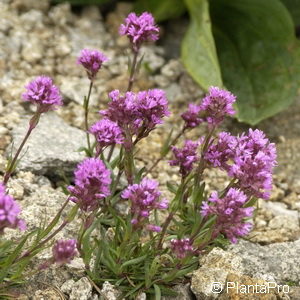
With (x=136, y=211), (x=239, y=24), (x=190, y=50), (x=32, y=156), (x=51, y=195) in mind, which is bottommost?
(x=136, y=211)

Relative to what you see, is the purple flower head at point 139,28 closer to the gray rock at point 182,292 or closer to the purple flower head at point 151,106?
the purple flower head at point 151,106

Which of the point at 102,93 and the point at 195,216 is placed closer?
the point at 195,216

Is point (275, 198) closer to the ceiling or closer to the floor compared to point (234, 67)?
closer to the floor

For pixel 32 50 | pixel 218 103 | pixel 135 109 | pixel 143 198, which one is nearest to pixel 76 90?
pixel 32 50

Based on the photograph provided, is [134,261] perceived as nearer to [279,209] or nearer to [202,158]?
[202,158]

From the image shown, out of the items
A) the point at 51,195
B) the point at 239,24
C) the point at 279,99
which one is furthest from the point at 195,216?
the point at 239,24

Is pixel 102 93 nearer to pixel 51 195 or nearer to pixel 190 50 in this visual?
pixel 190 50
